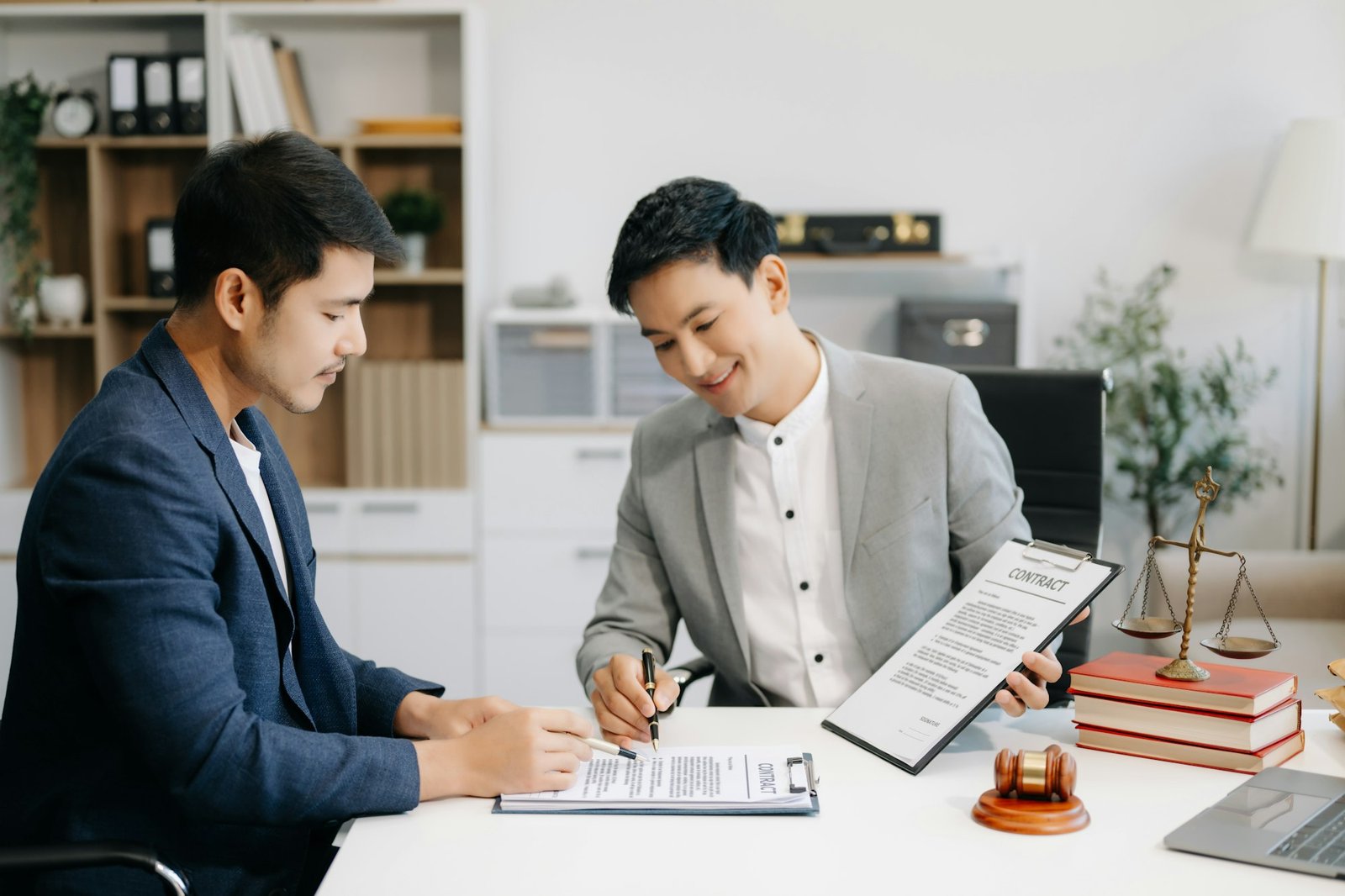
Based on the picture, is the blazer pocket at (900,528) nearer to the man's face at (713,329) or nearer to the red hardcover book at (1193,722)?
the man's face at (713,329)

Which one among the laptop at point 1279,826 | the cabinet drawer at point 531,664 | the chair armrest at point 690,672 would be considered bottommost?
the cabinet drawer at point 531,664

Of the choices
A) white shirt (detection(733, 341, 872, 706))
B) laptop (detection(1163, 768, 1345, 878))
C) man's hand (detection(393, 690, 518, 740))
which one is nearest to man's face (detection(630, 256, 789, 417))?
white shirt (detection(733, 341, 872, 706))

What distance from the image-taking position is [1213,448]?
3619 mm

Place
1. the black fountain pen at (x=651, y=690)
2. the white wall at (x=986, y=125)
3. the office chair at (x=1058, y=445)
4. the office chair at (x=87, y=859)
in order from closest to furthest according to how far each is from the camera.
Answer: the office chair at (x=87, y=859) → the black fountain pen at (x=651, y=690) → the office chair at (x=1058, y=445) → the white wall at (x=986, y=125)

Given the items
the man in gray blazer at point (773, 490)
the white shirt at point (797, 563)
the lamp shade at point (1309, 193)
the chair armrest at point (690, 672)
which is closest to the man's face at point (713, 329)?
the man in gray blazer at point (773, 490)

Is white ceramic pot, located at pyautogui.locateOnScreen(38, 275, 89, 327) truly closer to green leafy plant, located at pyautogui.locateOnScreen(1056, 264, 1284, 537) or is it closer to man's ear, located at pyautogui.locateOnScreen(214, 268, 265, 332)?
man's ear, located at pyautogui.locateOnScreen(214, 268, 265, 332)

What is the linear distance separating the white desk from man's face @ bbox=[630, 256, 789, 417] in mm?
570

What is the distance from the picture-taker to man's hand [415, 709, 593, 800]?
131 cm

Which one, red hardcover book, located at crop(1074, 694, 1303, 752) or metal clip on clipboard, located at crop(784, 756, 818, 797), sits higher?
red hardcover book, located at crop(1074, 694, 1303, 752)

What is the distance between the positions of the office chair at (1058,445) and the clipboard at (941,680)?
0.62 m

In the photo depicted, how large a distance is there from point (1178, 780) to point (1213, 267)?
282 centimetres

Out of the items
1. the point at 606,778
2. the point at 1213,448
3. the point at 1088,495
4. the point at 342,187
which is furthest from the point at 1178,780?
the point at 1213,448

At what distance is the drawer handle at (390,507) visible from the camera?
3512 mm

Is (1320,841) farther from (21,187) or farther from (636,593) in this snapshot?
(21,187)
